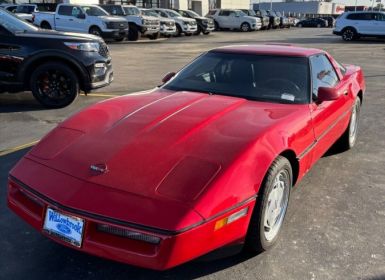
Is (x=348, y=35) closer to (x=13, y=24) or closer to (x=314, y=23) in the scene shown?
(x=13, y=24)

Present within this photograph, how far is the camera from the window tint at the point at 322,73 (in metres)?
4.27

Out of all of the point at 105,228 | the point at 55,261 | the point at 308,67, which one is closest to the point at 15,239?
the point at 55,261

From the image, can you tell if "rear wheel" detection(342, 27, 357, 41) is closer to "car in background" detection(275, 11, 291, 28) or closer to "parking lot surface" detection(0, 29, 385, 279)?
"car in background" detection(275, 11, 291, 28)

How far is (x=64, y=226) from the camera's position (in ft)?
8.71

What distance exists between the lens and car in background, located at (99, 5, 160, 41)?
24141 millimetres

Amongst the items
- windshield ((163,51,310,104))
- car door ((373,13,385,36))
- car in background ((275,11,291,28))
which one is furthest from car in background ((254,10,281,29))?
windshield ((163,51,310,104))

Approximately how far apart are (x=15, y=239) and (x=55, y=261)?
50cm

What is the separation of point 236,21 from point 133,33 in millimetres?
15343

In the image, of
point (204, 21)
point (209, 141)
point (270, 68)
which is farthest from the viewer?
point (204, 21)

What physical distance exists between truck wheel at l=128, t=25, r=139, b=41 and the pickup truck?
2157 mm

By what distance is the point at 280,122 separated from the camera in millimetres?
3365

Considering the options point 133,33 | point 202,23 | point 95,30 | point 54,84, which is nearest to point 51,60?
point 54,84

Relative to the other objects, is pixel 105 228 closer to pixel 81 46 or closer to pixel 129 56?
pixel 81 46

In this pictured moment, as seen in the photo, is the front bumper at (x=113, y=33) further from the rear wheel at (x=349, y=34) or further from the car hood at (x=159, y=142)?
the car hood at (x=159, y=142)
